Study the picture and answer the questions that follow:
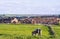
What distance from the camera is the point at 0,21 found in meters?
24.8

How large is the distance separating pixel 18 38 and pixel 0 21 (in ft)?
54.9

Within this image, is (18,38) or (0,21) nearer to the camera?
(18,38)

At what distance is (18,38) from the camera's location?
845 cm
